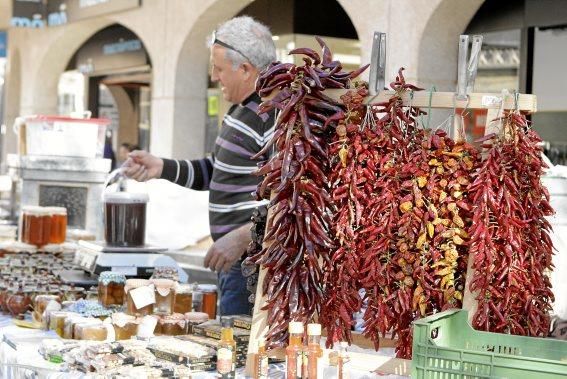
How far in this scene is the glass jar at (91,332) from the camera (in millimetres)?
3387

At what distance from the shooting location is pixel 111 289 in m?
3.94

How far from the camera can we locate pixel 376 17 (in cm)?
901

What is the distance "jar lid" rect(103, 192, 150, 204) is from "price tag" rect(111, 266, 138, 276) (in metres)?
0.47

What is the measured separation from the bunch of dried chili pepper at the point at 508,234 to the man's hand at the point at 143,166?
2026mm

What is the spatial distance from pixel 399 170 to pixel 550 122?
23.5 feet

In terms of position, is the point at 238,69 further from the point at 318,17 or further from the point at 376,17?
the point at 318,17

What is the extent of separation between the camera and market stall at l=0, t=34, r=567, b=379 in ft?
8.19

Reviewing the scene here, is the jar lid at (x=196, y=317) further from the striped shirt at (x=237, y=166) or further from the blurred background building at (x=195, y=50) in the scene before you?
the blurred background building at (x=195, y=50)

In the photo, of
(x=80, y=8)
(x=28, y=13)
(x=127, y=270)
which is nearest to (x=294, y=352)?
(x=127, y=270)

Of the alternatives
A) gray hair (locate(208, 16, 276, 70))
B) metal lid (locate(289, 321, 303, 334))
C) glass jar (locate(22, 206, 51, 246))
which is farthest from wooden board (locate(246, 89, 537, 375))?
glass jar (locate(22, 206, 51, 246))

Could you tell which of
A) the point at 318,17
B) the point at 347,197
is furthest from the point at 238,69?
the point at 318,17

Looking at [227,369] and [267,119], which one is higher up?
[267,119]

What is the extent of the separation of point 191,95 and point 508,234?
10270mm

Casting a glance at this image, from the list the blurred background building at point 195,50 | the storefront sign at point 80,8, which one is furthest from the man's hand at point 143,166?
the storefront sign at point 80,8
